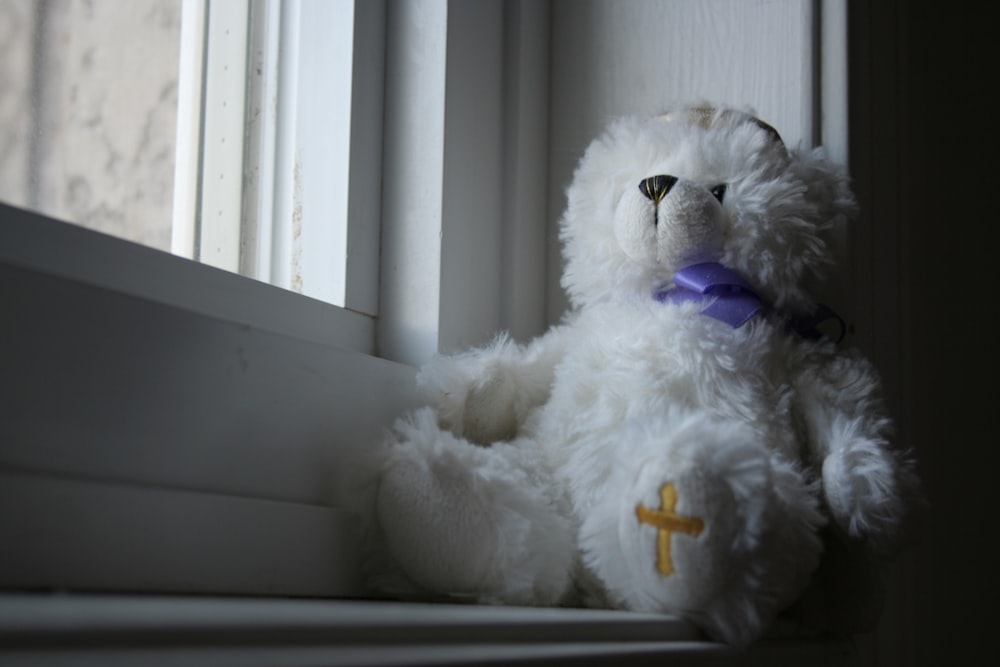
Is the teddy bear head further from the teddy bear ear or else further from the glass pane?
the glass pane

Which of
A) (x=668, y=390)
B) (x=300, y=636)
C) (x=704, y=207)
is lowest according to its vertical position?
(x=300, y=636)

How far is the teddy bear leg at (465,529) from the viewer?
2.12 feet

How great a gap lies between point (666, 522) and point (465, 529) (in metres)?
0.16

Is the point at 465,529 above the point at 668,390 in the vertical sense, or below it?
below

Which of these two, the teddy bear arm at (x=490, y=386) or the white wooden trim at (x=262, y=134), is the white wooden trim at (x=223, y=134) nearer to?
the white wooden trim at (x=262, y=134)

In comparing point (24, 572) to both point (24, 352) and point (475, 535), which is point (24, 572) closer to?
point (24, 352)

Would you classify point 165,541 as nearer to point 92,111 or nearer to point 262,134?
point 92,111

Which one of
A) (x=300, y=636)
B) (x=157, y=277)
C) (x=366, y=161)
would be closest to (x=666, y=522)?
(x=300, y=636)

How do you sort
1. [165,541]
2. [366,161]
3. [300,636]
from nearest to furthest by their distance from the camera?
[300,636], [165,541], [366,161]

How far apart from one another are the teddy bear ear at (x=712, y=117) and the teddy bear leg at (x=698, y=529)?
0.34m

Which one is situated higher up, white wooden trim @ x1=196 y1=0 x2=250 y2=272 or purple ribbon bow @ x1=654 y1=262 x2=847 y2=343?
white wooden trim @ x1=196 y1=0 x2=250 y2=272

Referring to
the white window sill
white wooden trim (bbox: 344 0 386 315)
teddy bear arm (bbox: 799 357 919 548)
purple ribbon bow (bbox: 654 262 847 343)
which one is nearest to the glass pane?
white wooden trim (bbox: 344 0 386 315)

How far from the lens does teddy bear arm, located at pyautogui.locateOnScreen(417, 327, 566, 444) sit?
0.78 meters

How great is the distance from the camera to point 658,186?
0.78 meters
